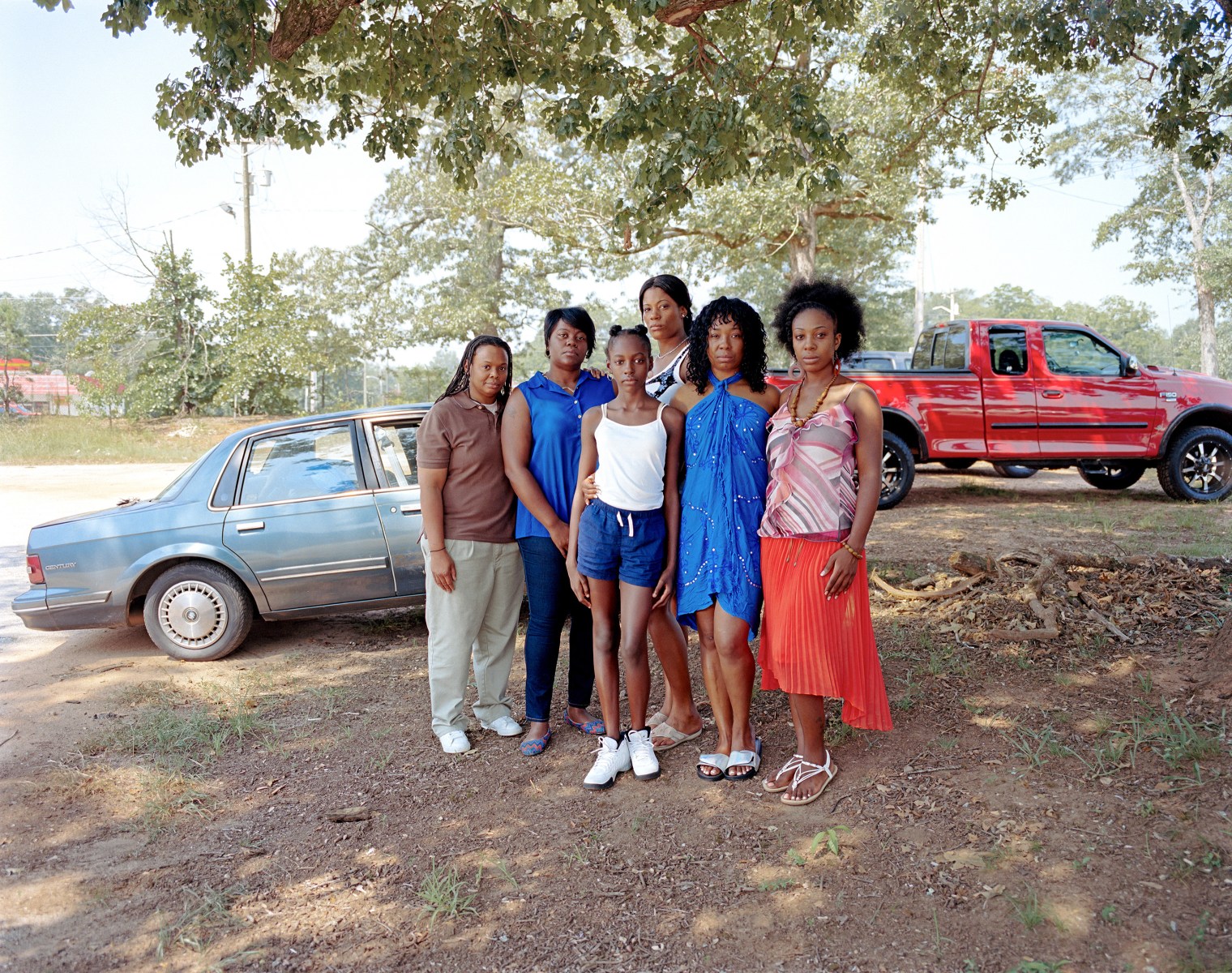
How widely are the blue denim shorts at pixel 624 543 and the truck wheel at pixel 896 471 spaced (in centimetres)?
710

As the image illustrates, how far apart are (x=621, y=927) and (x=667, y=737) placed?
4.23 ft

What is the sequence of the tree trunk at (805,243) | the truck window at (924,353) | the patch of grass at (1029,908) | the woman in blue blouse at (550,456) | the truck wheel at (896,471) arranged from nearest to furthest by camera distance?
the patch of grass at (1029,908)
the woman in blue blouse at (550,456)
the truck wheel at (896,471)
the truck window at (924,353)
the tree trunk at (805,243)

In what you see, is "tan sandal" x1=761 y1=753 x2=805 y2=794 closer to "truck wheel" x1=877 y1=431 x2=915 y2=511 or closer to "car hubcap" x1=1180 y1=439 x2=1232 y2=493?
"truck wheel" x1=877 y1=431 x2=915 y2=511

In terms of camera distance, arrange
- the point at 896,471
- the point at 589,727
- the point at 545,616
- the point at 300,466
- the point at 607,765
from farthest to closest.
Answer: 1. the point at 896,471
2. the point at 300,466
3. the point at 589,727
4. the point at 545,616
5. the point at 607,765

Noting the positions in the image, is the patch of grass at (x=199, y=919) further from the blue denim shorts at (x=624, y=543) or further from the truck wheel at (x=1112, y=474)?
the truck wheel at (x=1112, y=474)

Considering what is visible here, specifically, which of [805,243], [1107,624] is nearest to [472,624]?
[1107,624]

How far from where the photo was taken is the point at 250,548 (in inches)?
227

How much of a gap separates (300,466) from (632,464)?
3122 mm

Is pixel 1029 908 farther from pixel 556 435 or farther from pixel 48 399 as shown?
pixel 48 399

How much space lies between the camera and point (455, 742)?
425cm

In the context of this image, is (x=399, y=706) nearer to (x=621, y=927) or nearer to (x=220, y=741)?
(x=220, y=741)

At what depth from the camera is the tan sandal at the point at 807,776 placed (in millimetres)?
3514

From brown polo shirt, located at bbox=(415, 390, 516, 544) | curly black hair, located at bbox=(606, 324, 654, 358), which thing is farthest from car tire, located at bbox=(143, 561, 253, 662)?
curly black hair, located at bbox=(606, 324, 654, 358)

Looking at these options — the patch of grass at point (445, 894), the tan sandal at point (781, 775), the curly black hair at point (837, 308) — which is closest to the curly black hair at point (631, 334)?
the curly black hair at point (837, 308)
